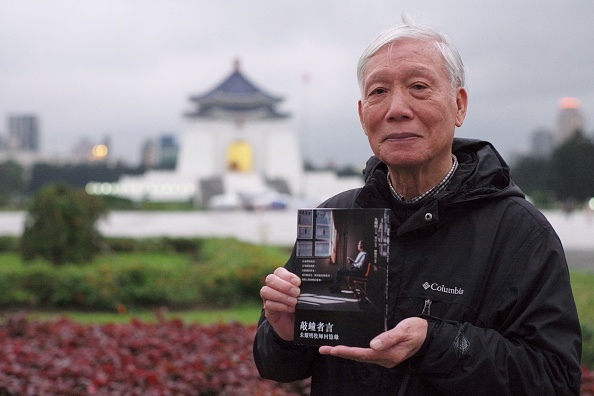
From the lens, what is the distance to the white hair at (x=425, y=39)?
1444 millimetres

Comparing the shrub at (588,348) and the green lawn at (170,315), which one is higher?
the shrub at (588,348)

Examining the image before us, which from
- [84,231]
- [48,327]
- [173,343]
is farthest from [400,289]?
[84,231]

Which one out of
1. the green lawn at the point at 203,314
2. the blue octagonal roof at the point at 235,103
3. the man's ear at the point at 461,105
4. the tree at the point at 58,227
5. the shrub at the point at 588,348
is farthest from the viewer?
the blue octagonal roof at the point at 235,103

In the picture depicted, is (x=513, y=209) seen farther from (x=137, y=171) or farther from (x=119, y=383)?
(x=137, y=171)

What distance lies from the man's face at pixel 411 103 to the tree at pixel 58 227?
Result: 9.15m

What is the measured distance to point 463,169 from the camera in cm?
150

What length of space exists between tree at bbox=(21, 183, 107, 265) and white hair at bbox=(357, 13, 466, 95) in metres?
9.15

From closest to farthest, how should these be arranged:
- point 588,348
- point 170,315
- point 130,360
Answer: point 130,360, point 588,348, point 170,315

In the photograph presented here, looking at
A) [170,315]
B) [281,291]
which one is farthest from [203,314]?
[281,291]

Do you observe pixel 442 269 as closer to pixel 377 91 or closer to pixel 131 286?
pixel 377 91

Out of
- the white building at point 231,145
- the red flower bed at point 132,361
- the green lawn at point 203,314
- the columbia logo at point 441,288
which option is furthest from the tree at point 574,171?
the columbia logo at point 441,288

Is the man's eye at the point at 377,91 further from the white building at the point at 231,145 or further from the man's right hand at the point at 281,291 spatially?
the white building at the point at 231,145

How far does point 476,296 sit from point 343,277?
28 cm

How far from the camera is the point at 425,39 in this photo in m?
1.44
